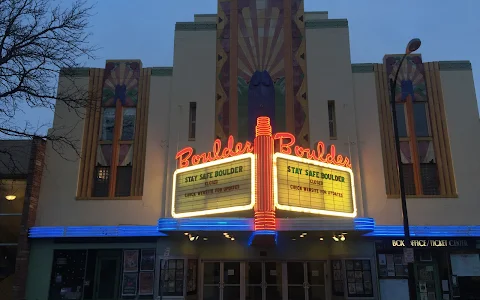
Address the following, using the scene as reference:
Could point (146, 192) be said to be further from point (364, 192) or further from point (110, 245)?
point (364, 192)

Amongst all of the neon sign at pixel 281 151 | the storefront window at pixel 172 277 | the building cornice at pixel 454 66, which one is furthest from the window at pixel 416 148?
the storefront window at pixel 172 277

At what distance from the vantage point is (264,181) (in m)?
15.8

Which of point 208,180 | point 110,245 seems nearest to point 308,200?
point 208,180

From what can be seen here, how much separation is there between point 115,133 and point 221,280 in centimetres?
811

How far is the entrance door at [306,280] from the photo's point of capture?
64.6 feet

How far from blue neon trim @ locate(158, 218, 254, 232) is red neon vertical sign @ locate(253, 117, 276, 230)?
881 mm

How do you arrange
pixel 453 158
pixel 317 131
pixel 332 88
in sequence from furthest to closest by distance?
pixel 332 88
pixel 317 131
pixel 453 158

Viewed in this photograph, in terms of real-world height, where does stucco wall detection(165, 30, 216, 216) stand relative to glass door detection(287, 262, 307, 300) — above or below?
above

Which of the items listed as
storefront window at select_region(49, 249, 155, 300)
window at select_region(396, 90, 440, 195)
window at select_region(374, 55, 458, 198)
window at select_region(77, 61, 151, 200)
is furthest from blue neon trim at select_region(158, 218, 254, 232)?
window at select_region(396, 90, 440, 195)

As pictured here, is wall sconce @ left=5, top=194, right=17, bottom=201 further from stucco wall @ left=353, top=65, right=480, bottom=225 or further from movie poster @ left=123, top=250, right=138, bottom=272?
stucco wall @ left=353, top=65, right=480, bottom=225

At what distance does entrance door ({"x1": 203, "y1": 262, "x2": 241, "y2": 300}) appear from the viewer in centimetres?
1983

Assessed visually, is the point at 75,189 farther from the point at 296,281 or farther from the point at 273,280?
the point at 296,281

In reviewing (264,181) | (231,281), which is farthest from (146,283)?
(264,181)

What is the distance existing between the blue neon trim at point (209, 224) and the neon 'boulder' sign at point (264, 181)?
1.10ft
